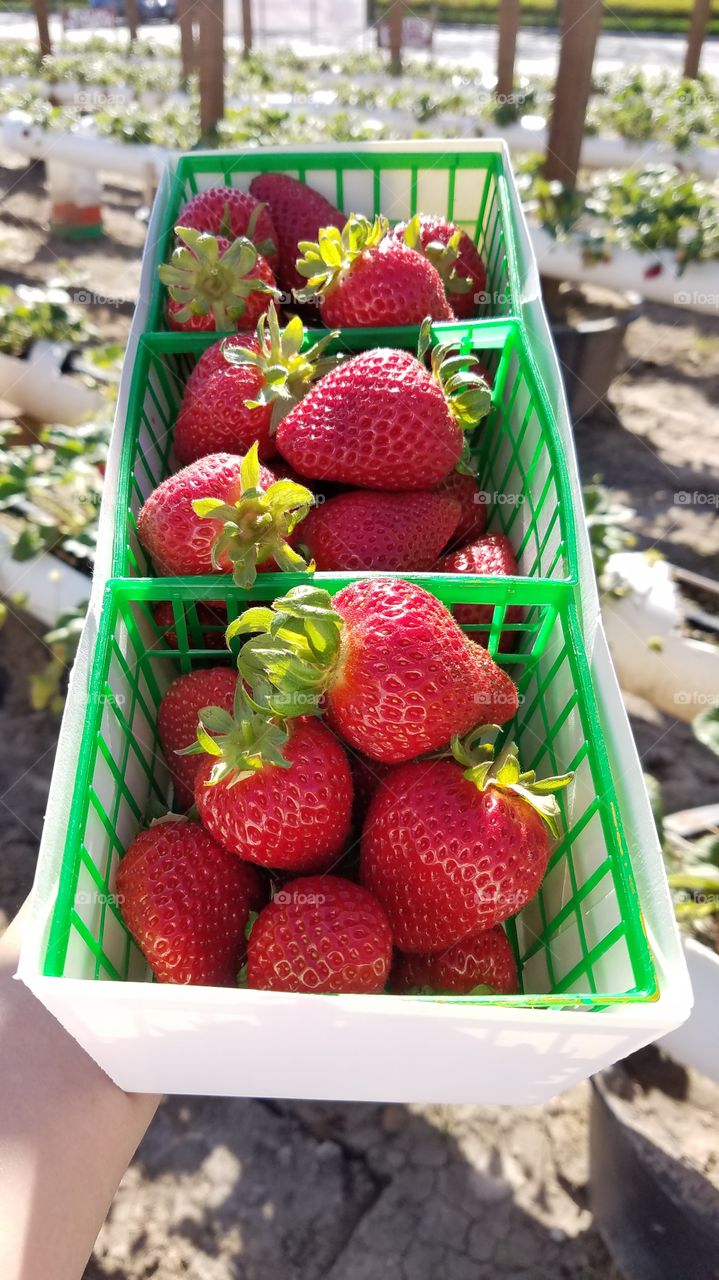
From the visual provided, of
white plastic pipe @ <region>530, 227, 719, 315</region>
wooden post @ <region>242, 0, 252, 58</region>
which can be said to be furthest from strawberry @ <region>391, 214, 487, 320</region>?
wooden post @ <region>242, 0, 252, 58</region>

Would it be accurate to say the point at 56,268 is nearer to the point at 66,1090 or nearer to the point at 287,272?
the point at 287,272

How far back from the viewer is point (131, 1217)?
169 cm

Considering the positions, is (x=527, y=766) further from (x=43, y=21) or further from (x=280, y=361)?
(x=43, y=21)

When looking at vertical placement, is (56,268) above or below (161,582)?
below

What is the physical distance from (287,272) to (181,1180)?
1.77m

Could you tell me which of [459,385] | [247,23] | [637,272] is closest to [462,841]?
[459,385]

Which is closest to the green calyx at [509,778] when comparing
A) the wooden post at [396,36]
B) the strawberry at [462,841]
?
the strawberry at [462,841]

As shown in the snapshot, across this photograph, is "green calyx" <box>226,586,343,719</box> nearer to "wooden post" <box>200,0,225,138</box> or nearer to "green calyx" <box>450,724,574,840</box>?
"green calyx" <box>450,724,574,840</box>

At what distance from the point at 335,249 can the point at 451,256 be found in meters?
0.26

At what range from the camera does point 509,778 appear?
0.94 m

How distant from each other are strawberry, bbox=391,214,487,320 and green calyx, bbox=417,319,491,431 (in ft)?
0.91

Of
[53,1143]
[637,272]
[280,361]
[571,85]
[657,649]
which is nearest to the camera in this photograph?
[53,1143]

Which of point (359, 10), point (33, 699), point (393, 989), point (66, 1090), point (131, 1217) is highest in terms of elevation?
point (359, 10)

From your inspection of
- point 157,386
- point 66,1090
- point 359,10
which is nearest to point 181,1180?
point 66,1090
